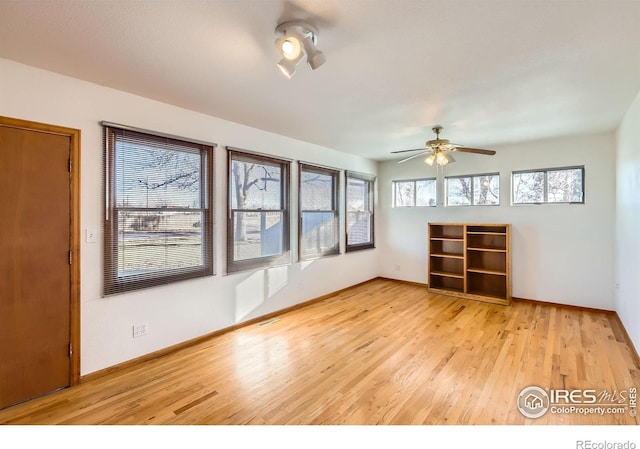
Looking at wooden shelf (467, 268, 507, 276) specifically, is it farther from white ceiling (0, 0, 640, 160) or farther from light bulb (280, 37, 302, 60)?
light bulb (280, 37, 302, 60)

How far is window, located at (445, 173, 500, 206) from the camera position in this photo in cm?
517

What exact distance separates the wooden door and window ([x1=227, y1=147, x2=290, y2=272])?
5.13 ft

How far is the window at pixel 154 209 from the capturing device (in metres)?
2.77

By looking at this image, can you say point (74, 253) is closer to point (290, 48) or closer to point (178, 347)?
point (178, 347)

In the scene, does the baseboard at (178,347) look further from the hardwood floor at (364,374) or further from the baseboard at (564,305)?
the baseboard at (564,305)

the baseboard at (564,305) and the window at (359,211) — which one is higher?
the window at (359,211)

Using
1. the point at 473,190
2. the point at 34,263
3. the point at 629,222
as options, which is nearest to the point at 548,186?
the point at 473,190

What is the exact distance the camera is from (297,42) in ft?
5.78

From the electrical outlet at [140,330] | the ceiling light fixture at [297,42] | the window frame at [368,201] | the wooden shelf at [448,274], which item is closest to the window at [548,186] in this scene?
the wooden shelf at [448,274]

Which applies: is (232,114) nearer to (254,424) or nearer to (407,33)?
(407,33)

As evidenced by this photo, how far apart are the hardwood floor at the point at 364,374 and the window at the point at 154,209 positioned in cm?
88

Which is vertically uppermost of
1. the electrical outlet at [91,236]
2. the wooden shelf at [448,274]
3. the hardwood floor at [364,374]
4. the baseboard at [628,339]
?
the electrical outlet at [91,236]

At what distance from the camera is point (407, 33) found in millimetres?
1916

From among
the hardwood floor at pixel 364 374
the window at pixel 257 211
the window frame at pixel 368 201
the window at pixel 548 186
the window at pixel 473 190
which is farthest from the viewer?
the window frame at pixel 368 201
